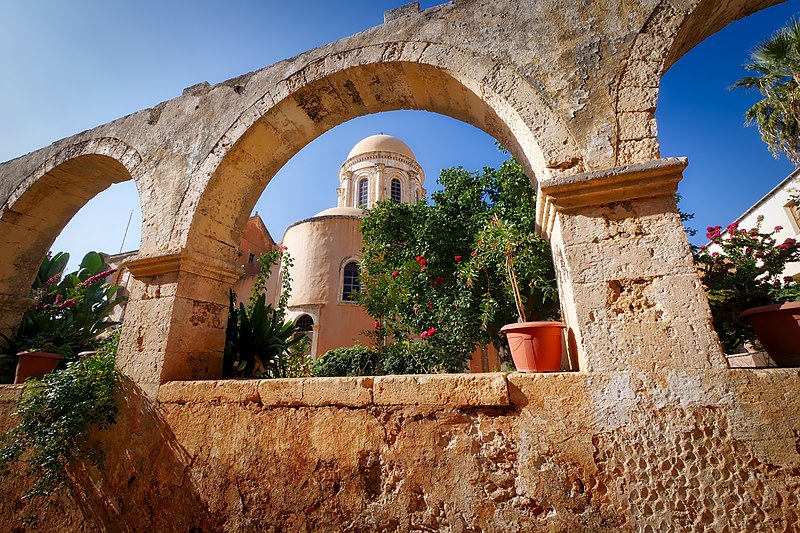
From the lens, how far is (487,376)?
6.68 feet

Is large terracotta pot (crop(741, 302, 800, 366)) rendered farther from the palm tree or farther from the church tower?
the church tower

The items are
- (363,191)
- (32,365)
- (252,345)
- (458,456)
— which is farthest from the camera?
(363,191)

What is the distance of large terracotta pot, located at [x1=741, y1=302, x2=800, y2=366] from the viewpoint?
6.47ft

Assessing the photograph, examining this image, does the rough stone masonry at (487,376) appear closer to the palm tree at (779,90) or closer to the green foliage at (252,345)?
Result: the green foliage at (252,345)

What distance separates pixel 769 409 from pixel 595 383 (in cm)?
70

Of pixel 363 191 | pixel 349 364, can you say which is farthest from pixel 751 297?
pixel 363 191

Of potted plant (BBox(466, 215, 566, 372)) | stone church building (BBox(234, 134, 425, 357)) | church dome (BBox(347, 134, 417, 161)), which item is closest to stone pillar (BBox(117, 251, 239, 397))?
potted plant (BBox(466, 215, 566, 372))

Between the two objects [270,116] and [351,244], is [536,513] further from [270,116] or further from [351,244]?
[351,244]

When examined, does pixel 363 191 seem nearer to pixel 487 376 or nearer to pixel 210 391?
pixel 210 391

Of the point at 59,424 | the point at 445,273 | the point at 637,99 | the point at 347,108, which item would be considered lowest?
the point at 59,424

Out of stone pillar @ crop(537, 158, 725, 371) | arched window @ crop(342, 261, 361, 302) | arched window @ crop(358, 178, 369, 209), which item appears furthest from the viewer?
arched window @ crop(358, 178, 369, 209)

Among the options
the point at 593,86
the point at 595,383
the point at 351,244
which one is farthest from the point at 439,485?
the point at 351,244

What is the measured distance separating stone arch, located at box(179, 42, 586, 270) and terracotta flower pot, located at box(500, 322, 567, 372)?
999 mm

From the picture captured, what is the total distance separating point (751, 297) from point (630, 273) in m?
1.61
